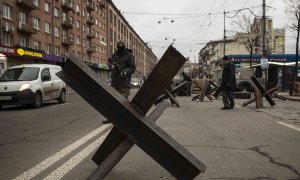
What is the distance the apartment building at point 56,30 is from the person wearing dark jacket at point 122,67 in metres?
8.10

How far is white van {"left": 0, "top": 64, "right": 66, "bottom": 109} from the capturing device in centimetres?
1398

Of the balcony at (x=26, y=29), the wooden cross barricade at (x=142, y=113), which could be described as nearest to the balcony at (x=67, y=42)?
the balcony at (x=26, y=29)

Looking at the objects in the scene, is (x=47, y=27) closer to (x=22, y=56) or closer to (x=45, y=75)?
(x=22, y=56)

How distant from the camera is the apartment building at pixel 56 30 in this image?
36.4m

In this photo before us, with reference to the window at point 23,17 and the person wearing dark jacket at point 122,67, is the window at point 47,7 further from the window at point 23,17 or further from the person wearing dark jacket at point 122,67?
the person wearing dark jacket at point 122,67

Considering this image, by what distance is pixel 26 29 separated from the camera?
3856 centimetres

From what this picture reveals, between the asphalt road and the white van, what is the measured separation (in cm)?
523

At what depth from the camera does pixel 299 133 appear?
7.29m

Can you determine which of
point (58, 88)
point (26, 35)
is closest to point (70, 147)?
point (58, 88)

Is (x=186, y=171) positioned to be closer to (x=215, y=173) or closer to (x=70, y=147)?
(x=215, y=173)

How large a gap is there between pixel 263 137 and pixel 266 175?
2854 mm

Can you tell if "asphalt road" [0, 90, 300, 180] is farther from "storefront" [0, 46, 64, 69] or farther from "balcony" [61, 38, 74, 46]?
"balcony" [61, 38, 74, 46]

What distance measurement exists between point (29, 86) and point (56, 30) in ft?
120

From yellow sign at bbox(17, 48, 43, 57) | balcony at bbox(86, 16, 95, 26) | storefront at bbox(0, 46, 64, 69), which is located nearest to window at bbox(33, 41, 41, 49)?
storefront at bbox(0, 46, 64, 69)
